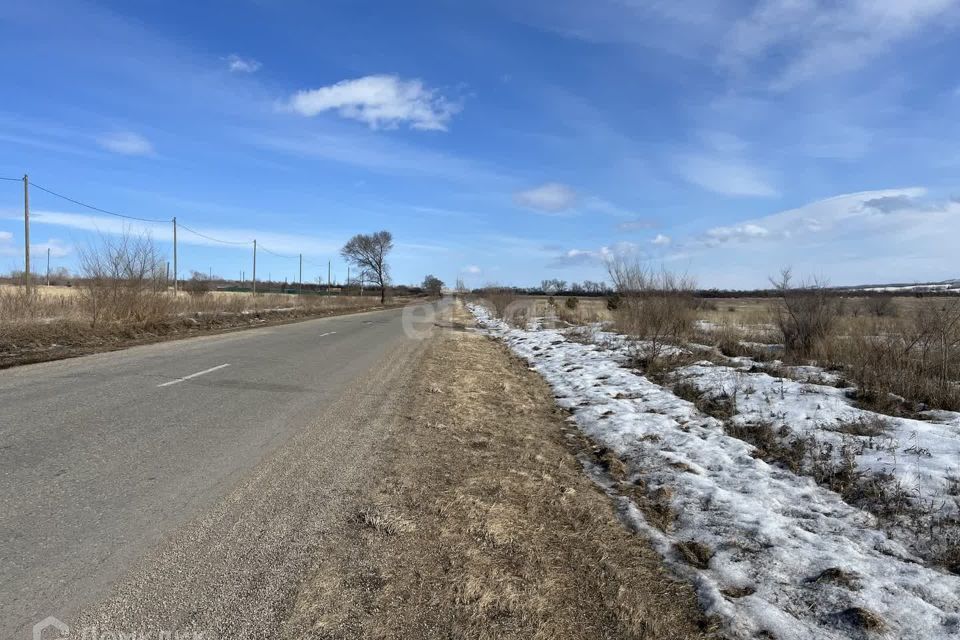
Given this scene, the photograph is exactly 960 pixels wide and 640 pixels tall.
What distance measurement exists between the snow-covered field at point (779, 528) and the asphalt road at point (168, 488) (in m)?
2.70

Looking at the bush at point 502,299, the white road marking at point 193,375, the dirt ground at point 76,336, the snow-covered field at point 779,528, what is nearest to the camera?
the snow-covered field at point 779,528

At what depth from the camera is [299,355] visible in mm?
12875

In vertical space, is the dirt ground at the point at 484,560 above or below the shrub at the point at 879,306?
below

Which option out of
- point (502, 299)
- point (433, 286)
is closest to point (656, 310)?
point (502, 299)

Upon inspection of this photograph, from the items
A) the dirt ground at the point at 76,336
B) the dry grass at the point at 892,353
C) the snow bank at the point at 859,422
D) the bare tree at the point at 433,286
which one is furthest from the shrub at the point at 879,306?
the bare tree at the point at 433,286

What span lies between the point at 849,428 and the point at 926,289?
985cm

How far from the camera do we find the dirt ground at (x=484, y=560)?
280 centimetres

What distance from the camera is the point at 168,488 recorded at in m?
4.27

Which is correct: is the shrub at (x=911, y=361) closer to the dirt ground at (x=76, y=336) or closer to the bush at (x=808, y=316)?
the bush at (x=808, y=316)

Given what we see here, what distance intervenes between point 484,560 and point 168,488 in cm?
271

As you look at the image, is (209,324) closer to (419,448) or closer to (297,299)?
(419,448)

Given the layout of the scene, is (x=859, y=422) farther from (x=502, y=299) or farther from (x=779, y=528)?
(x=502, y=299)

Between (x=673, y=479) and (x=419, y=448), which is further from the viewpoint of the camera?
(x=419, y=448)

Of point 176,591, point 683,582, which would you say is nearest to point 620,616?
point 683,582
